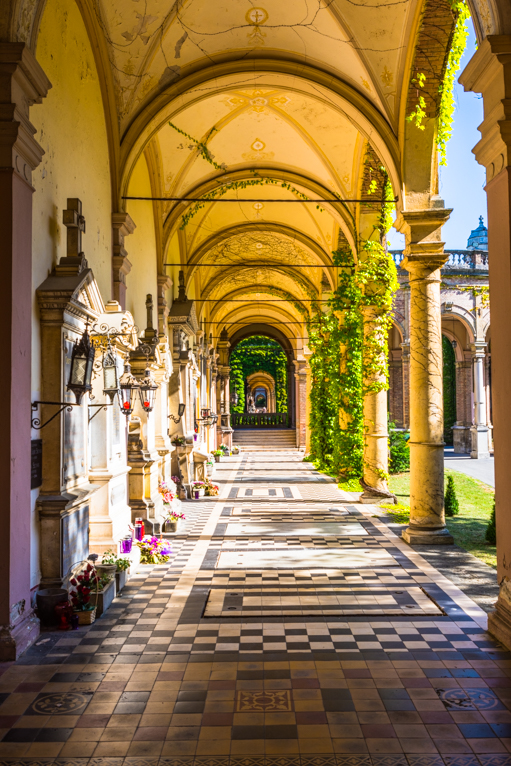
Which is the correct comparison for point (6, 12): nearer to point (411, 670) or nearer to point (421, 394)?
point (411, 670)

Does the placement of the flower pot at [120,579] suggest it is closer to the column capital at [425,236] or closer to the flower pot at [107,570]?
the flower pot at [107,570]

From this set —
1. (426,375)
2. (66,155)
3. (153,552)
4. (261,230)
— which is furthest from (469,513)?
(261,230)

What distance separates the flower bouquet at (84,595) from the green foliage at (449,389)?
27215mm

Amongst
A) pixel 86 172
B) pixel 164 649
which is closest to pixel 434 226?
pixel 86 172

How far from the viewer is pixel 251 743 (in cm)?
335

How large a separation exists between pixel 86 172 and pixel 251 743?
19.6ft

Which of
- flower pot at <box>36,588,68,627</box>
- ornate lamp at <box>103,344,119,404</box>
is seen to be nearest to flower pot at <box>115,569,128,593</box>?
flower pot at <box>36,588,68,627</box>

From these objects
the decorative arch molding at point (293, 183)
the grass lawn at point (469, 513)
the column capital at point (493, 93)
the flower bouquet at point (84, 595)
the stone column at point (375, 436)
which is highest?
the decorative arch molding at point (293, 183)

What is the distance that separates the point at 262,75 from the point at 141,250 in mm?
3251

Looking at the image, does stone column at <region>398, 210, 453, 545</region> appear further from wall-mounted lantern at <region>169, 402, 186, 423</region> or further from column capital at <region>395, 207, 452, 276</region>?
wall-mounted lantern at <region>169, 402, 186, 423</region>

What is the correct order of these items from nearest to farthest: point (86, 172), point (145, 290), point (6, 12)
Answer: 1. point (6, 12)
2. point (86, 172)
3. point (145, 290)

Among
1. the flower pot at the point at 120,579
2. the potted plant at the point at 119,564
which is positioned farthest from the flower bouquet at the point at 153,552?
the flower pot at the point at 120,579

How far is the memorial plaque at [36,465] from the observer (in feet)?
17.5

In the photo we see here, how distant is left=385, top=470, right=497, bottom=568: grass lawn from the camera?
821 centimetres
